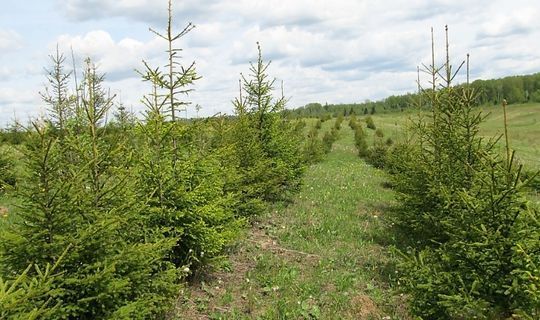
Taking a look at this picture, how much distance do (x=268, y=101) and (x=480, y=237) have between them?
9.86 meters

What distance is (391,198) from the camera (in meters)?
17.4

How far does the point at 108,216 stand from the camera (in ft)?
16.6

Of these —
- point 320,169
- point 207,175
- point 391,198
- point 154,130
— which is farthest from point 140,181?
point 320,169

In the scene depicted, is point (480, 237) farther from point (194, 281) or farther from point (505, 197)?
point (194, 281)

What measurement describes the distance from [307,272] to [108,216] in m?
4.96

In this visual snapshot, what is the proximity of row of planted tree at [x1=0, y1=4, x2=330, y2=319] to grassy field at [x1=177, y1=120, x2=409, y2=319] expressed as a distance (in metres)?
0.76

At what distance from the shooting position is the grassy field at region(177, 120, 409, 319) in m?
7.12

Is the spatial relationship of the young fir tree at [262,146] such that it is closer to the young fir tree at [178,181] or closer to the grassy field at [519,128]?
the young fir tree at [178,181]

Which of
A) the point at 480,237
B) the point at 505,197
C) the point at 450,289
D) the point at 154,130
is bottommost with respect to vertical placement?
the point at 450,289

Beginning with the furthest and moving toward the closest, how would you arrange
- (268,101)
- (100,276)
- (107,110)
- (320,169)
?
(320,169), (268,101), (107,110), (100,276)

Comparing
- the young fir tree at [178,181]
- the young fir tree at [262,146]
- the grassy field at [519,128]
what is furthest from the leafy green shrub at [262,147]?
the grassy field at [519,128]

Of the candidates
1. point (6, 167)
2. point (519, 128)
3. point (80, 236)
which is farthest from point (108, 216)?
point (519, 128)

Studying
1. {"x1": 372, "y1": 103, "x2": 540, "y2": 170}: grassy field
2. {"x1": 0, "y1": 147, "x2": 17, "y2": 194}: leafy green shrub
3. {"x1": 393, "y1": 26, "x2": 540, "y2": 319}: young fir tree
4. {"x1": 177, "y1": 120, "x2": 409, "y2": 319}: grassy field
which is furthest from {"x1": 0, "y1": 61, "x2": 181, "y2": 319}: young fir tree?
{"x1": 372, "y1": 103, "x2": 540, "y2": 170}: grassy field

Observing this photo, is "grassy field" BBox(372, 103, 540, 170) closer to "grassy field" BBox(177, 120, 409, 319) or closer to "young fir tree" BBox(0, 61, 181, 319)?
"grassy field" BBox(177, 120, 409, 319)
